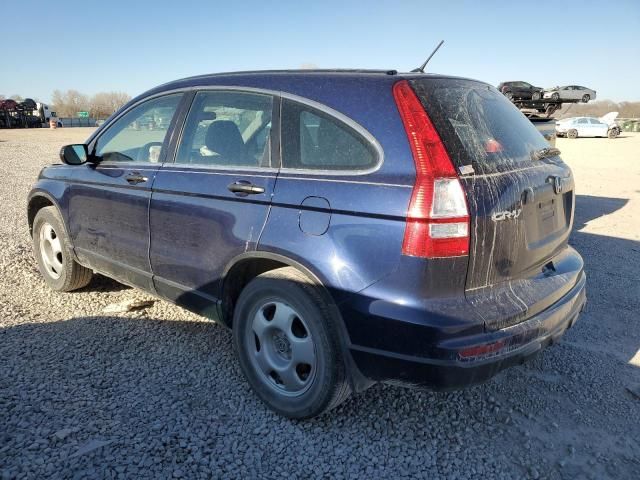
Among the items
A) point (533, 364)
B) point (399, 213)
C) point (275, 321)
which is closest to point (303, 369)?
point (275, 321)

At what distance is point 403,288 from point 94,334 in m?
2.57

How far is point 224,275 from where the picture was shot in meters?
2.90

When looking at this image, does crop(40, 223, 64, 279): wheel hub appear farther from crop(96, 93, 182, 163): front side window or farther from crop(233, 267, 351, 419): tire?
crop(233, 267, 351, 419): tire

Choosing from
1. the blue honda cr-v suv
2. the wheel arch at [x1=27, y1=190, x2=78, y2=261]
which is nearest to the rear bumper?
the blue honda cr-v suv

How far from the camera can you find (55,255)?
4.51m

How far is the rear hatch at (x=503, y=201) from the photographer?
7.45 feet

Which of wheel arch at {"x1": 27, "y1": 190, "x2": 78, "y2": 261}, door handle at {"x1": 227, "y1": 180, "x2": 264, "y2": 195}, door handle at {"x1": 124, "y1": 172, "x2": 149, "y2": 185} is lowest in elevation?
wheel arch at {"x1": 27, "y1": 190, "x2": 78, "y2": 261}

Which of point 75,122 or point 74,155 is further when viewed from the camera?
point 75,122

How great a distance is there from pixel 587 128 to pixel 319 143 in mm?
38167

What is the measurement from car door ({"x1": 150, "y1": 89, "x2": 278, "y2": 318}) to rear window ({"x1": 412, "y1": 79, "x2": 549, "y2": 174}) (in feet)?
2.95

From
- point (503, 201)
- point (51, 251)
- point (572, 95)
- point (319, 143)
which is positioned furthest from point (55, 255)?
point (572, 95)

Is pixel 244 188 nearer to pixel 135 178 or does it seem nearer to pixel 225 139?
pixel 225 139

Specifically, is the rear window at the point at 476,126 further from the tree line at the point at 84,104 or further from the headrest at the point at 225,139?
the tree line at the point at 84,104

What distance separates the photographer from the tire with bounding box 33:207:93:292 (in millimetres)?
4281
